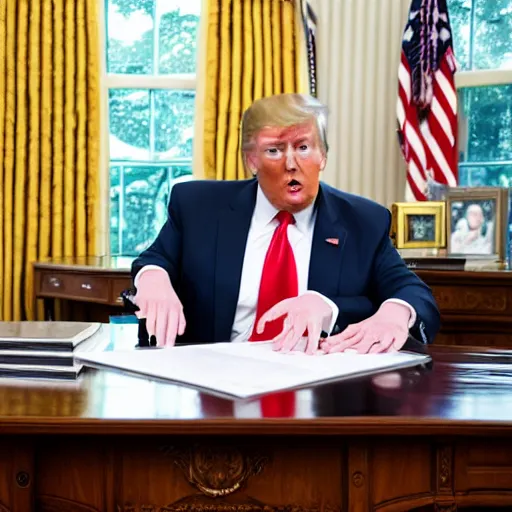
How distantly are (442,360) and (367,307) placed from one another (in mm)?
399

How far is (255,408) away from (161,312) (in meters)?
0.57

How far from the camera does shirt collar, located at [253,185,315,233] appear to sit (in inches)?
78.7

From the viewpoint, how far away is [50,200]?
13.7 feet

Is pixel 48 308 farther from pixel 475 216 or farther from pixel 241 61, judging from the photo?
pixel 475 216

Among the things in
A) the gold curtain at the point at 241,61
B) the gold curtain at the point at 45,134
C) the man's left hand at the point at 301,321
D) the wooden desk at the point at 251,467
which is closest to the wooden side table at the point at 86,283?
the gold curtain at the point at 45,134

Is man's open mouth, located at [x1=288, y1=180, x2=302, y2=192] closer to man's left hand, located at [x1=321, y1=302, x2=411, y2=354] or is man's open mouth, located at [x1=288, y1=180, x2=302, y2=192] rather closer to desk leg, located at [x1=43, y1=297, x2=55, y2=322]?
man's left hand, located at [x1=321, y1=302, x2=411, y2=354]

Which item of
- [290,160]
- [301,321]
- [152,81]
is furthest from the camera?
[152,81]

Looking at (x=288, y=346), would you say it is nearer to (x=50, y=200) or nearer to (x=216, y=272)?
(x=216, y=272)

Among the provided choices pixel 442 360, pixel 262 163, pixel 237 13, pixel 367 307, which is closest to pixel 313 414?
pixel 442 360

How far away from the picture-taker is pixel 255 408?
109 centimetres

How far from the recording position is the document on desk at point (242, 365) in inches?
47.8

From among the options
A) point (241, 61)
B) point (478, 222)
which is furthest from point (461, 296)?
point (241, 61)

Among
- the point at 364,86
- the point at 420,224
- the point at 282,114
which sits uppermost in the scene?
the point at 364,86

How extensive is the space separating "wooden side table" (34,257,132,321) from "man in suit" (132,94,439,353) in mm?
1479
